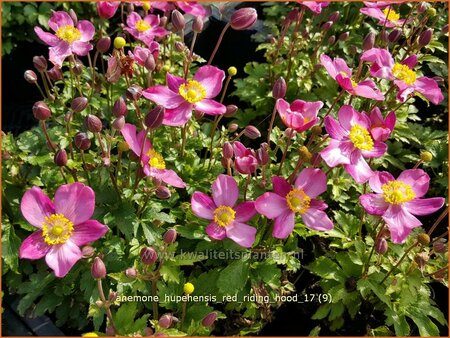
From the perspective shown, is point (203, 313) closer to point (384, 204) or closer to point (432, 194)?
point (384, 204)

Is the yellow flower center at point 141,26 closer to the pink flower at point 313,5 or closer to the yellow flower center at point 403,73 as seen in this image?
the pink flower at point 313,5

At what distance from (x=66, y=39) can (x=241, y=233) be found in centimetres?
78

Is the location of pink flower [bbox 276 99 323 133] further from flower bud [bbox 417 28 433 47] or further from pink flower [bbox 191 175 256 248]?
flower bud [bbox 417 28 433 47]

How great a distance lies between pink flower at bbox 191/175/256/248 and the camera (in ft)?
4.20

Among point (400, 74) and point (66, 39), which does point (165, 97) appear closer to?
point (66, 39)

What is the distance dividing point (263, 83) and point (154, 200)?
0.86 m

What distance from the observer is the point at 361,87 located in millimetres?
1354

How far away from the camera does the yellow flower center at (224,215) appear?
1285 mm

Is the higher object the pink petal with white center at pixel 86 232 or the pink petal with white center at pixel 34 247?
the pink petal with white center at pixel 86 232

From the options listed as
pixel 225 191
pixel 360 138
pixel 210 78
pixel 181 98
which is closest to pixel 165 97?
pixel 181 98

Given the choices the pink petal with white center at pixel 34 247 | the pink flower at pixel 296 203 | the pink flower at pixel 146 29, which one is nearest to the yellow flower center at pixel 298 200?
the pink flower at pixel 296 203

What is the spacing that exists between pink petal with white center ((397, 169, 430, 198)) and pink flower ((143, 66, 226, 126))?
50 centimetres

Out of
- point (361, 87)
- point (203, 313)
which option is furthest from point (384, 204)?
point (203, 313)

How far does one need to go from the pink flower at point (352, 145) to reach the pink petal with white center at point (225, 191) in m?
0.23
